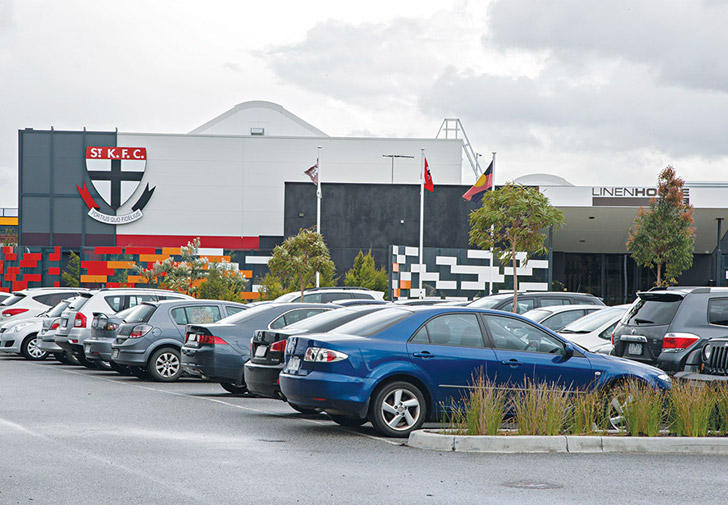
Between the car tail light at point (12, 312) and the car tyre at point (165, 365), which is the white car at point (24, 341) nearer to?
the car tail light at point (12, 312)

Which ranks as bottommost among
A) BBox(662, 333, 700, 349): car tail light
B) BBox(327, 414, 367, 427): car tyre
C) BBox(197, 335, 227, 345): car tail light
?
BBox(327, 414, 367, 427): car tyre

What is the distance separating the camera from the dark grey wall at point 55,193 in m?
55.6

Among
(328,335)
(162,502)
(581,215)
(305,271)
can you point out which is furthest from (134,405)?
(581,215)

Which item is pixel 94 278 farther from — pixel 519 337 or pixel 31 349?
pixel 519 337

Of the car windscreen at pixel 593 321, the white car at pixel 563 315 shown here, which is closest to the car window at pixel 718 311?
the car windscreen at pixel 593 321

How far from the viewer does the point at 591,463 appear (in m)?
8.95

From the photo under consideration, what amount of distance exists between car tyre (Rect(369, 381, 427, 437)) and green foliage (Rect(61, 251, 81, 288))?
41.4m

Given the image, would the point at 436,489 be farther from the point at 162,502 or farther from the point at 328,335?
the point at 328,335

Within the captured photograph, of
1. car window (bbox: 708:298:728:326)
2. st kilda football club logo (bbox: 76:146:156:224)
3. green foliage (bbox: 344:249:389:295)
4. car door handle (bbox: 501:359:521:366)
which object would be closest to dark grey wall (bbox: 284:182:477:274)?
green foliage (bbox: 344:249:389:295)

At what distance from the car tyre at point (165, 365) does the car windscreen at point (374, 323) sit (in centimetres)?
703

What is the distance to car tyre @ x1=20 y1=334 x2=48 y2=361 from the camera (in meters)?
23.4

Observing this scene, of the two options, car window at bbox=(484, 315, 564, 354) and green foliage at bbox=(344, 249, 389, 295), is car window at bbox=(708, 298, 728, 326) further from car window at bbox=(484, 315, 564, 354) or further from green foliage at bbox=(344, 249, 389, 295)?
green foliage at bbox=(344, 249, 389, 295)

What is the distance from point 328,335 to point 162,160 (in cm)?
4710

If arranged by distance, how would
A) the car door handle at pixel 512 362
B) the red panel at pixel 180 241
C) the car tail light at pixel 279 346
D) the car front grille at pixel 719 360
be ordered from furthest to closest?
the red panel at pixel 180 241 < the car tail light at pixel 279 346 < the car door handle at pixel 512 362 < the car front grille at pixel 719 360
